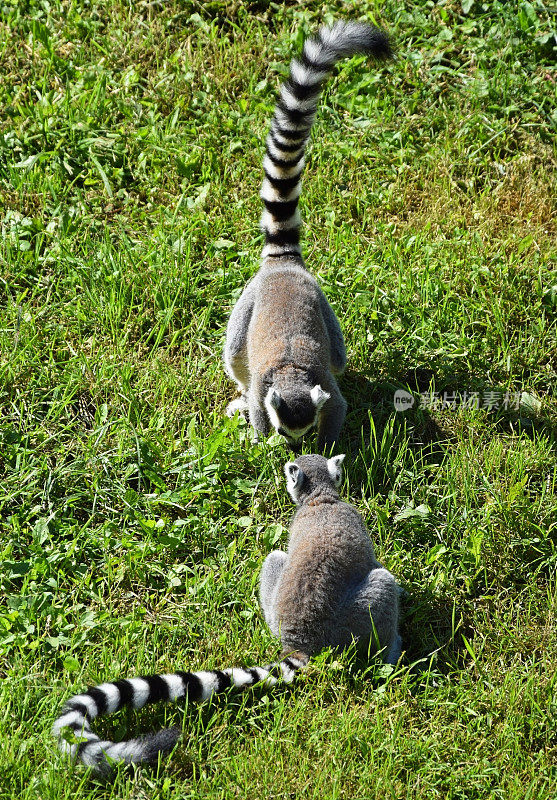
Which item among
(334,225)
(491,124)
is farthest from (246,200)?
(491,124)

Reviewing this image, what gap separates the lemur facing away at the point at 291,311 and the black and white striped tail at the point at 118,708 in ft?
5.51

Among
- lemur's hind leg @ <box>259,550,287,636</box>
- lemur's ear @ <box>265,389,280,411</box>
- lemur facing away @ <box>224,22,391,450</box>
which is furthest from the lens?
lemur facing away @ <box>224,22,391,450</box>

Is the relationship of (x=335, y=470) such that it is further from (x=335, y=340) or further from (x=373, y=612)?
(x=335, y=340)

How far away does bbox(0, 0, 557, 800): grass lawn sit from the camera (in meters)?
3.99

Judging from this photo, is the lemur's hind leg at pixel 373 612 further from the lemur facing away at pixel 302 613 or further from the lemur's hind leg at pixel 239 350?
the lemur's hind leg at pixel 239 350

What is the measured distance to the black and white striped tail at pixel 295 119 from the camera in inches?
207

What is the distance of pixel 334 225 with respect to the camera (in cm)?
656

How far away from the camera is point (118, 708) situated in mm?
3773

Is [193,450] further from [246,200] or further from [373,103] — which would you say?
[373,103]

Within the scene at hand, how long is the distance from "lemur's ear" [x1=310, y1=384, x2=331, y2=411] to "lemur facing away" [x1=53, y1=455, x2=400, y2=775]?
0.49 metres

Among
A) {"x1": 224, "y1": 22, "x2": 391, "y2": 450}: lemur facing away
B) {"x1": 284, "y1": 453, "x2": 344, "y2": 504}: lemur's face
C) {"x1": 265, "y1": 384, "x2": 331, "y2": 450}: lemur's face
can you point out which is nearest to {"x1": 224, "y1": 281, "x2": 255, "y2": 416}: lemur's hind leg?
{"x1": 224, "y1": 22, "x2": 391, "y2": 450}: lemur facing away

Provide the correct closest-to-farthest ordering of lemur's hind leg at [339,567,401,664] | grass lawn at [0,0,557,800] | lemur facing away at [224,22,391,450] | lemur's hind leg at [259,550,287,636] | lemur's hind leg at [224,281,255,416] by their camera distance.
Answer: grass lawn at [0,0,557,800], lemur's hind leg at [339,567,401,664], lemur's hind leg at [259,550,287,636], lemur facing away at [224,22,391,450], lemur's hind leg at [224,281,255,416]

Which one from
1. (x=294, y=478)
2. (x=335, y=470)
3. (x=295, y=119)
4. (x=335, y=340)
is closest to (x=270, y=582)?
(x=294, y=478)

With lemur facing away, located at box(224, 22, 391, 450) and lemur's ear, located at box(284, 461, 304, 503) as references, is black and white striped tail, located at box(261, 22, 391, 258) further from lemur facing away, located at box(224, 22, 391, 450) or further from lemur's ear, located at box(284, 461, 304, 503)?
lemur's ear, located at box(284, 461, 304, 503)
